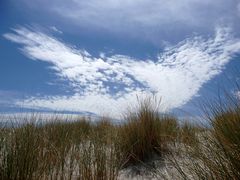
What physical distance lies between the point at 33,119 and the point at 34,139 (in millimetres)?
830

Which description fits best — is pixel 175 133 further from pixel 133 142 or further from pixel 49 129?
pixel 49 129

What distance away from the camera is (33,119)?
153 inches

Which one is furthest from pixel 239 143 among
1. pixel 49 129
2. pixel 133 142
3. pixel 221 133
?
pixel 49 129

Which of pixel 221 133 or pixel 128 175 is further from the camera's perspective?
pixel 128 175

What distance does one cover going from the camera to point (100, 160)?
10.3ft

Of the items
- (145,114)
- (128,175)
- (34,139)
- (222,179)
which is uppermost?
(145,114)

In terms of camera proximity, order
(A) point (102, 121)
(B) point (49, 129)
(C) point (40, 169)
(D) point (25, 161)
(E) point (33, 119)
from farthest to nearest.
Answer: (A) point (102, 121)
(B) point (49, 129)
(E) point (33, 119)
(C) point (40, 169)
(D) point (25, 161)

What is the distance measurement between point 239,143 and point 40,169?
1.84 m

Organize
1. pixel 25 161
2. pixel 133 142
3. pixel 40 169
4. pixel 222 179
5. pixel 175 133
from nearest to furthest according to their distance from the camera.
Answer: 1. pixel 222 179
2. pixel 25 161
3. pixel 40 169
4. pixel 133 142
5. pixel 175 133

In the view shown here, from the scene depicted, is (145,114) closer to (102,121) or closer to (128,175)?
(128,175)

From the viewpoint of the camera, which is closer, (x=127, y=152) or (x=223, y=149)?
(x=223, y=149)

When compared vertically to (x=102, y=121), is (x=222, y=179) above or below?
below

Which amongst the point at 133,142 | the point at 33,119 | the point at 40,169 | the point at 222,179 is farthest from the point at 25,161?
the point at 133,142

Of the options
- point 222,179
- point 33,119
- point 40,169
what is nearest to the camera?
point 222,179
